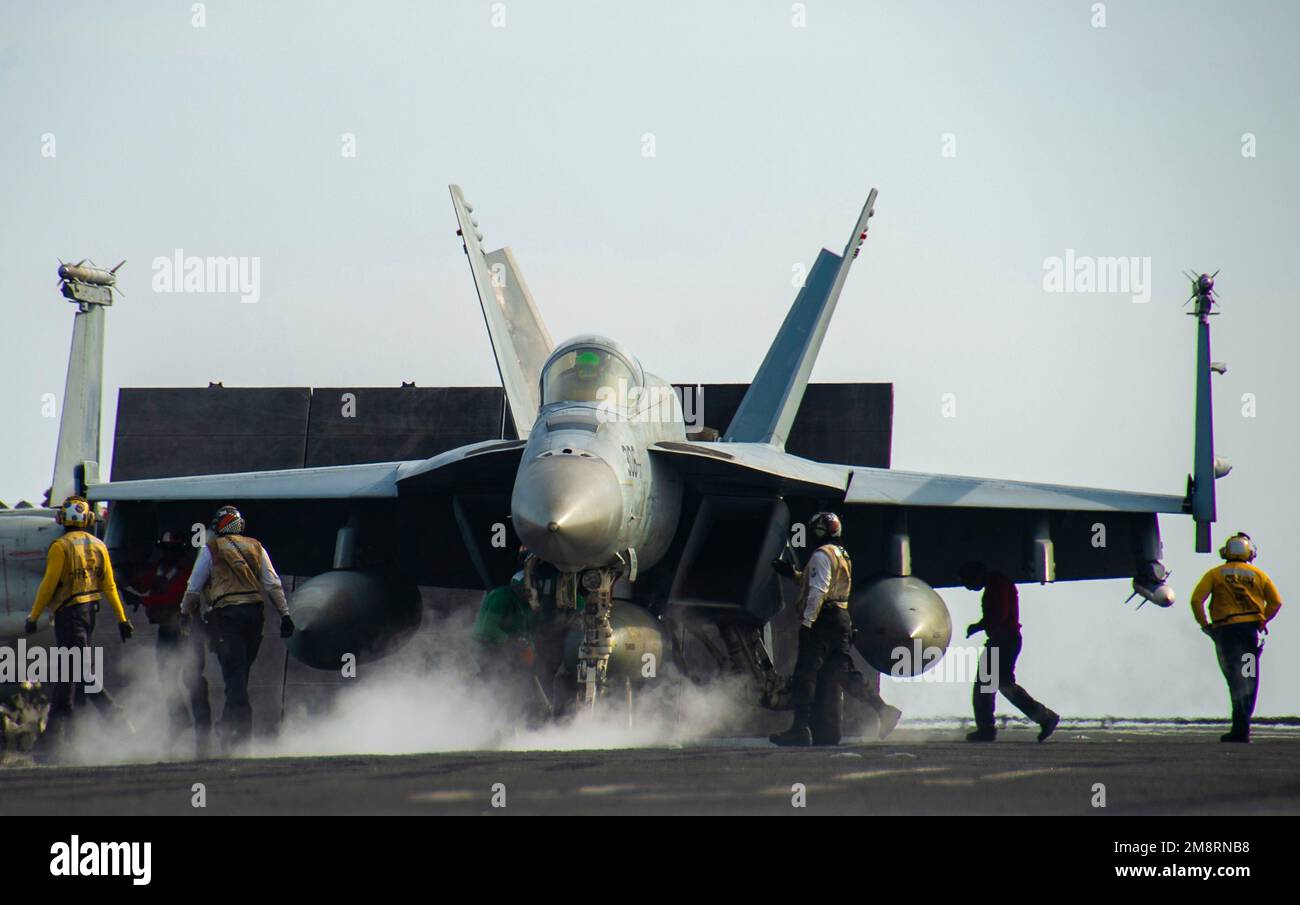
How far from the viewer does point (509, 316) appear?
16.5 m

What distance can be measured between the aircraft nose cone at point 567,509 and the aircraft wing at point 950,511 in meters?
1.77

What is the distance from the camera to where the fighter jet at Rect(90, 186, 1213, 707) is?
1098 cm

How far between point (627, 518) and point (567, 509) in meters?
1.12

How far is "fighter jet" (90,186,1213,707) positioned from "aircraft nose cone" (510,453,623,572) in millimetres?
18

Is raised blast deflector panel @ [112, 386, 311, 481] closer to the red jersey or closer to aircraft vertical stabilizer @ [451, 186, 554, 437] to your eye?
aircraft vertical stabilizer @ [451, 186, 554, 437]

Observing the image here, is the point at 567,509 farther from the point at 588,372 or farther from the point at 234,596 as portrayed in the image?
the point at 234,596

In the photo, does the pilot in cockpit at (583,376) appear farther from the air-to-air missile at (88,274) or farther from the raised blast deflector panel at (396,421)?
the raised blast deflector panel at (396,421)

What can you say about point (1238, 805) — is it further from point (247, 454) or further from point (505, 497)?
point (247, 454)

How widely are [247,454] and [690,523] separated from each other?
12.7 m

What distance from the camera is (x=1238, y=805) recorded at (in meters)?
6.03

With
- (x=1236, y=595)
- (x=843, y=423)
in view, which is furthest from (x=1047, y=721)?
(x=843, y=423)

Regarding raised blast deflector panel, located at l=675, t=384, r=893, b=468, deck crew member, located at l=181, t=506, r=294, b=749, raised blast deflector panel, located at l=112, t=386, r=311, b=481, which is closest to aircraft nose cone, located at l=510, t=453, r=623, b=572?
deck crew member, located at l=181, t=506, r=294, b=749

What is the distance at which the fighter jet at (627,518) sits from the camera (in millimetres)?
10984
